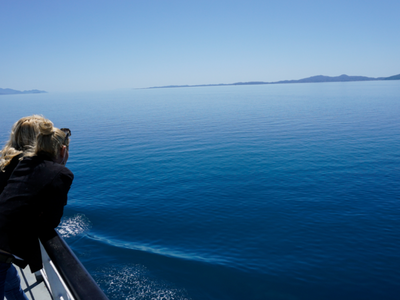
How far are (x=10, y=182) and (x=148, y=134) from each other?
144 ft

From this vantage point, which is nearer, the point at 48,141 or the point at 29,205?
the point at 29,205

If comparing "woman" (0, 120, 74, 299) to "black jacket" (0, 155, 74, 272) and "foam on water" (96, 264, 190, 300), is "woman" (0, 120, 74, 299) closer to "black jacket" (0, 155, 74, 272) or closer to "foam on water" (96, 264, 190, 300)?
"black jacket" (0, 155, 74, 272)

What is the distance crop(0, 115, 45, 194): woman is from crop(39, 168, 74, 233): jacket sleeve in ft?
1.80

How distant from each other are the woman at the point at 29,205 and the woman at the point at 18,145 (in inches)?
7.8

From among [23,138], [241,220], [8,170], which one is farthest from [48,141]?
[241,220]

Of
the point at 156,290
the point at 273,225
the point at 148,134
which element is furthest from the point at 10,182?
the point at 148,134

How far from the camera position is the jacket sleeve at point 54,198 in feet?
8.26

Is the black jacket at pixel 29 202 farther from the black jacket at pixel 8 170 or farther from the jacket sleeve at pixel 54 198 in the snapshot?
the black jacket at pixel 8 170

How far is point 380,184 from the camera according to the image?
2195cm

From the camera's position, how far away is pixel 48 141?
283cm

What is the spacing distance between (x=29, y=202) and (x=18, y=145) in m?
0.79

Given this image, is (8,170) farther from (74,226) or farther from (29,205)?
(74,226)

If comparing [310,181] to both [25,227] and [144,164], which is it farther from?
[25,227]

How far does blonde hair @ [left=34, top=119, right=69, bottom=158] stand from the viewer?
2777 millimetres
